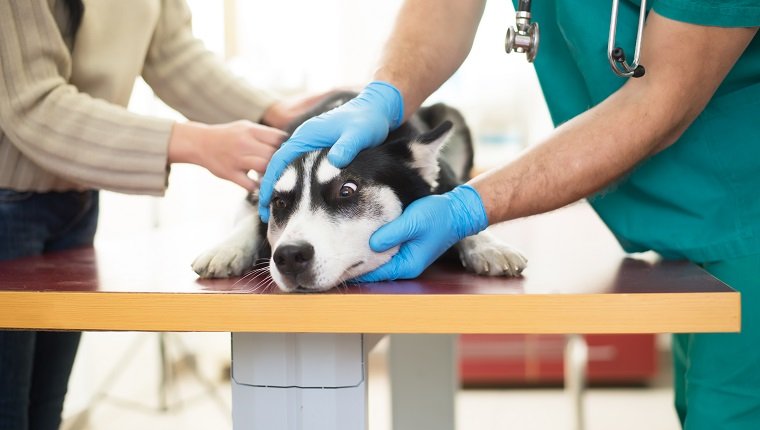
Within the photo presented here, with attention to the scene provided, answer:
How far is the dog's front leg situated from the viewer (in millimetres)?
1294

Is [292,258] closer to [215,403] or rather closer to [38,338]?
[38,338]

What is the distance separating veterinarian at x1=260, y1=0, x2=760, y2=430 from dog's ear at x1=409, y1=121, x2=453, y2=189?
8cm

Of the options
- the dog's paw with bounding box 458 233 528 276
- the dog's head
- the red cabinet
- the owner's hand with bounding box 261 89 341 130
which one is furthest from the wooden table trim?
the red cabinet

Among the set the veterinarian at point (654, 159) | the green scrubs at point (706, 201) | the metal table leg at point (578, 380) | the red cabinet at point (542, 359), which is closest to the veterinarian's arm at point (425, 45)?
the veterinarian at point (654, 159)

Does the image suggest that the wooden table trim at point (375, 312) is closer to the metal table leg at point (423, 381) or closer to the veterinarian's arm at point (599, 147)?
the veterinarian's arm at point (599, 147)

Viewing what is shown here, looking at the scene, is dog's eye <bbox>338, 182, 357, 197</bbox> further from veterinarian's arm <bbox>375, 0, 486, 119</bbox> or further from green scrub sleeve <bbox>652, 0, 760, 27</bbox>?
green scrub sleeve <bbox>652, 0, 760, 27</bbox>

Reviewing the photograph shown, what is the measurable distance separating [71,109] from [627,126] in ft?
3.13

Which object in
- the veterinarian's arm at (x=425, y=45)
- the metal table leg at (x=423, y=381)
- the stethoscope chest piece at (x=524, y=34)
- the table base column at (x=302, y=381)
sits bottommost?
the metal table leg at (x=423, y=381)

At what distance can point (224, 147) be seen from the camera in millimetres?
1413

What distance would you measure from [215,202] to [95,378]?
46.7 inches

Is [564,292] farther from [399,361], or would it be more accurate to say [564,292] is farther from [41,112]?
[41,112]

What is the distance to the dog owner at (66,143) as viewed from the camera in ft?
4.50

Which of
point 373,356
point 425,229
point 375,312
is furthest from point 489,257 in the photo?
point 373,356

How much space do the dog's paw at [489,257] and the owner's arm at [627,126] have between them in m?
0.08
